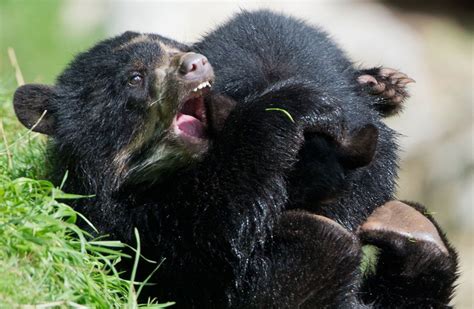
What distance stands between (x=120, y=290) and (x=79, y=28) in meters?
14.9

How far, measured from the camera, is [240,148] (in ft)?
20.0

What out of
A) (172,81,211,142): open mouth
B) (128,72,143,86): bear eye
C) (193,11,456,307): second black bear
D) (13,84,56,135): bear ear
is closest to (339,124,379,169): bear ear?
(193,11,456,307): second black bear

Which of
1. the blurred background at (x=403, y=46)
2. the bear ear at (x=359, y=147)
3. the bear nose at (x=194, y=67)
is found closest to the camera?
the bear ear at (x=359, y=147)

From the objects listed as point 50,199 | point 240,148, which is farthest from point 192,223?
point 50,199

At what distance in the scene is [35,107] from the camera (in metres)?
6.68

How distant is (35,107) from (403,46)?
11961mm

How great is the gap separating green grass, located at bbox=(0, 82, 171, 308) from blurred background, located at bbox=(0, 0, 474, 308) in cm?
990

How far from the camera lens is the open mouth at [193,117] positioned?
249 inches

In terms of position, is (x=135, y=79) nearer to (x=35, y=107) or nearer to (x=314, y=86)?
(x=35, y=107)

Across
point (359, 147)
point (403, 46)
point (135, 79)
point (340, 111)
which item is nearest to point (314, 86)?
point (340, 111)

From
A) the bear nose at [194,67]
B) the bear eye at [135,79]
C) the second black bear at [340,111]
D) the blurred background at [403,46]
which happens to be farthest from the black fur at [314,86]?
the blurred background at [403,46]

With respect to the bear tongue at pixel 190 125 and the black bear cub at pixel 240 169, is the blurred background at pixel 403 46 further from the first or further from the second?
the bear tongue at pixel 190 125

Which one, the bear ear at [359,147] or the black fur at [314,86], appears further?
the black fur at [314,86]

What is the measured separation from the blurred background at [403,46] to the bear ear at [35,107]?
28.4 ft
